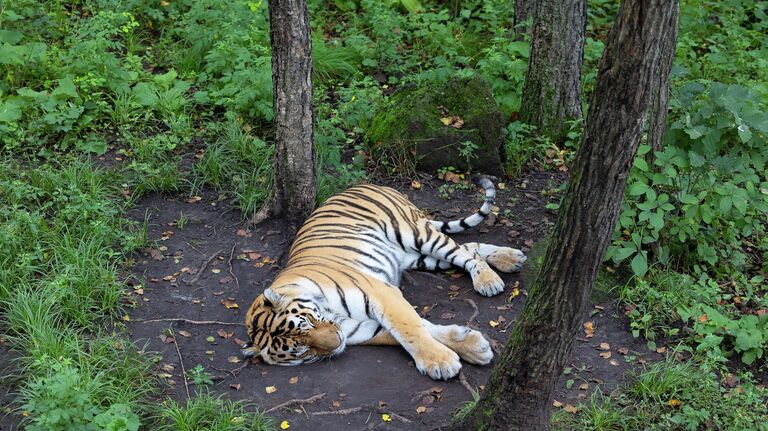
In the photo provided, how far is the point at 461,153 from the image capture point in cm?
680

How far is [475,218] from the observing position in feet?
19.9

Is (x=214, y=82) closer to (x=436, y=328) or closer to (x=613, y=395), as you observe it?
(x=436, y=328)

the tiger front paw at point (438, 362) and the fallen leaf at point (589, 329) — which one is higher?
the tiger front paw at point (438, 362)

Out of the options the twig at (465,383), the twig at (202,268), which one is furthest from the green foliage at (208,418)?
the twig at (202,268)

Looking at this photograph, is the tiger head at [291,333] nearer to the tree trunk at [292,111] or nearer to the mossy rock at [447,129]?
the tree trunk at [292,111]

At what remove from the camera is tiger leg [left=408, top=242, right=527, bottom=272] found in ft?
18.7

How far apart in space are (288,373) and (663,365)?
2.19 metres

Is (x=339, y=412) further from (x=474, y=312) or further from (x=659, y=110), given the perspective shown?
(x=659, y=110)

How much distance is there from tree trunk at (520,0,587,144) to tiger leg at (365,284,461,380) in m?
2.74

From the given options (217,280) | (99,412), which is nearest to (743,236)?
(217,280)

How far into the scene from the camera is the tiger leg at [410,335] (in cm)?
467

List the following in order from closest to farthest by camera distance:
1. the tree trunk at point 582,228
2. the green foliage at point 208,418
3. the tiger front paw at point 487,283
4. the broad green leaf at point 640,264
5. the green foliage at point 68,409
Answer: the tree trunk at point 582,228 → the green foliage at point 68,409 → the green foliage at point 208,418 → the broad green leaf at point 640,264 → the tiger front paw at point 487,283

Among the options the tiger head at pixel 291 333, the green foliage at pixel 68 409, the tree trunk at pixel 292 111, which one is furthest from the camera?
the tree trunk at pixel 292 111

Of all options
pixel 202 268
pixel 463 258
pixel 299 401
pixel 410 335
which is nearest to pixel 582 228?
pixel 410 335
